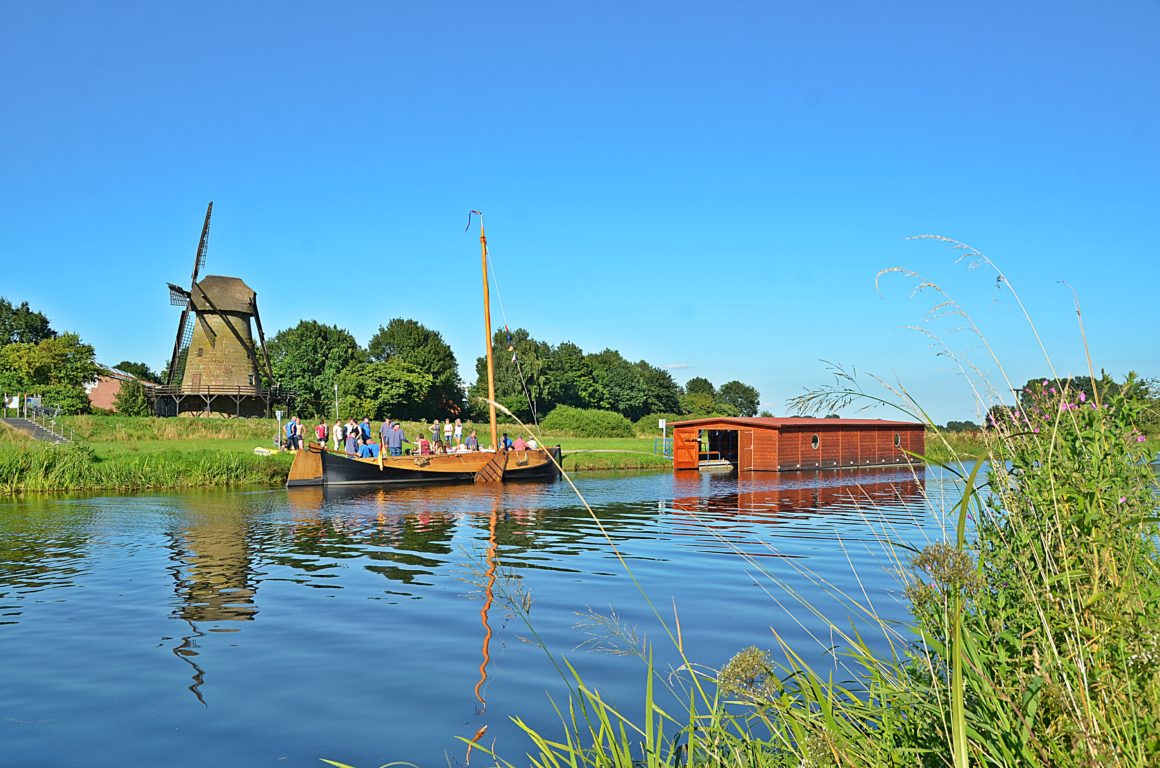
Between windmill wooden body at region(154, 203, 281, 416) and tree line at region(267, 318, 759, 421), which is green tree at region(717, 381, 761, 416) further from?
windmill wooden body at region(154, 203, 281, 416)

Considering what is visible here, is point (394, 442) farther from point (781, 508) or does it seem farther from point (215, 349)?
point (215, 349)

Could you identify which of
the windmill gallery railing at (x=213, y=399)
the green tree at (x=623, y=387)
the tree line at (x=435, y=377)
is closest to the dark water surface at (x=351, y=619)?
the tree line at (x=435, y=377)

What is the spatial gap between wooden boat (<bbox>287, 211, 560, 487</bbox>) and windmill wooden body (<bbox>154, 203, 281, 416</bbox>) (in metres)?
25.8

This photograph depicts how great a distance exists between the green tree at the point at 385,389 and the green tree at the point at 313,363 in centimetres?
210

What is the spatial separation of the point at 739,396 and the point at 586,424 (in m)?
61.3

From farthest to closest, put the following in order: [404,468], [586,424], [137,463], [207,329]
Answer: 1. [586,424]
2. [207,329]
3. [404,468]
4. [137,463]

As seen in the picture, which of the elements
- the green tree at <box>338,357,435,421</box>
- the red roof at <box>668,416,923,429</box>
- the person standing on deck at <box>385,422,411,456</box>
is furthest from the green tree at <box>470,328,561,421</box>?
the person standing on deck at <box>385,422,411,456</box>

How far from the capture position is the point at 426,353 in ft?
244

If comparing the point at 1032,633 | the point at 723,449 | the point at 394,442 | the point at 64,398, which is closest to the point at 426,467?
the point at 394,442

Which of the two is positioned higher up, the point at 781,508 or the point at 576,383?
the point at 576,383

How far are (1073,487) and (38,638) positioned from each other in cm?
864

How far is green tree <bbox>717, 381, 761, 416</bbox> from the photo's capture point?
117906 millimetres

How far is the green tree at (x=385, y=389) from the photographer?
63.6 metres

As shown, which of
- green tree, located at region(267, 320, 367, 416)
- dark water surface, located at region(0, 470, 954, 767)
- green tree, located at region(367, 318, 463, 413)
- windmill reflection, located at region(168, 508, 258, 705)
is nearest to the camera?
dark water surface, located at region(0, 470, 954, 767)
